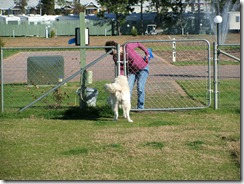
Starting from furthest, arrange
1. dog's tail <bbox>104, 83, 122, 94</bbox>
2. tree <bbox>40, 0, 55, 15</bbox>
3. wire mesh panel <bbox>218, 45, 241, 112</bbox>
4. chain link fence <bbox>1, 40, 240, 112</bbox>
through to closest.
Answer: tree <bbox>40, 0, 55, 15</bbox>, chain link fence <bbox>1, 40, 240, 112</bbox>, wire mesh panel <bbox>218, 45, 241, 112</bbox>, dog's tail <bbox>104, 83, 122, 94</bbox>

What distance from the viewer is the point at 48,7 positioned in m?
70.6

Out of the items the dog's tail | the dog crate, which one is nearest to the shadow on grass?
the dog's tail

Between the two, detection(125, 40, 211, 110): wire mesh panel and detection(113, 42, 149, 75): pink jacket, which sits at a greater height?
detection(113, 42, 149, 75): pink jacket

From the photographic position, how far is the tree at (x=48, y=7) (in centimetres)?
6747

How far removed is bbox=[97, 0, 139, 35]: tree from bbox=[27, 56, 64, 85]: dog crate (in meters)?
45.6

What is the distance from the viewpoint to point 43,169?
8109mm

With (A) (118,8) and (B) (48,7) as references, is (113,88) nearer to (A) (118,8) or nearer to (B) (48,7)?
(A) (118,8)

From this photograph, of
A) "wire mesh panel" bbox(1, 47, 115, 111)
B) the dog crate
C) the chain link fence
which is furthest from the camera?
the dog crate

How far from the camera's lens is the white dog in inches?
445

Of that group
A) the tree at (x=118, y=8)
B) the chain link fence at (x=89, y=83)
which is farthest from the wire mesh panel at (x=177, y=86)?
the tree at (x=118, y=8)

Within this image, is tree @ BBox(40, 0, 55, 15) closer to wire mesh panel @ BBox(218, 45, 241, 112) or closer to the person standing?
wire mesh panel @ BBox(218, 45, 241, 112)

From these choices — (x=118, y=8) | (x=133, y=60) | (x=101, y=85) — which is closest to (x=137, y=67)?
(x=133, y=60)

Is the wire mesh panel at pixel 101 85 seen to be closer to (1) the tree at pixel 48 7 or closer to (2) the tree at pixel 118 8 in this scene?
(2) the tree at pixel 118 8

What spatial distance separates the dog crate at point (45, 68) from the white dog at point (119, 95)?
5.63 m
